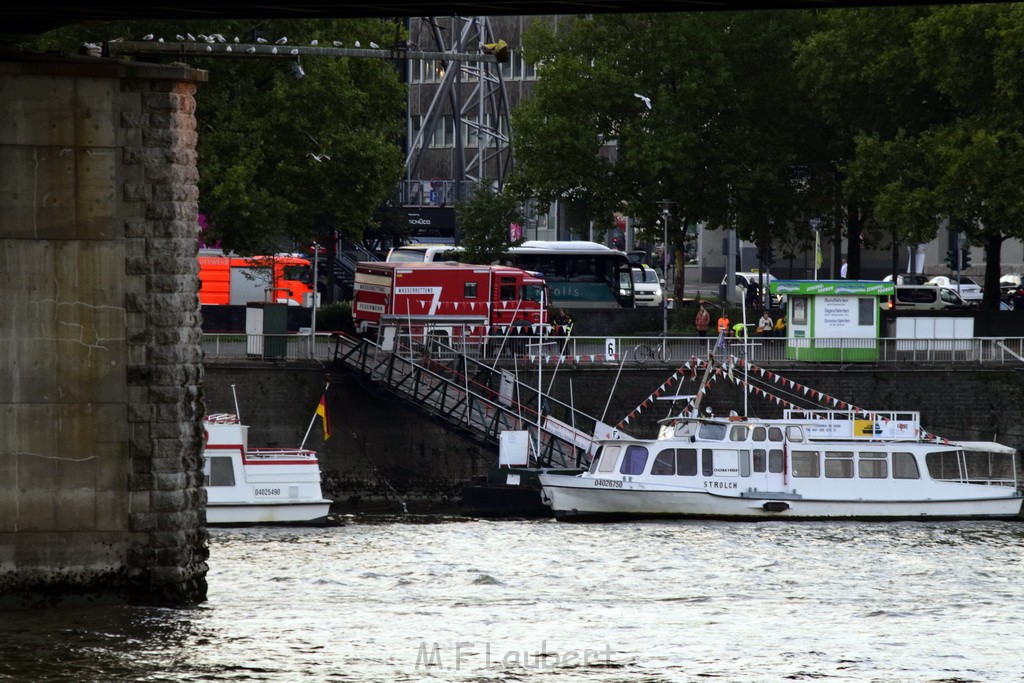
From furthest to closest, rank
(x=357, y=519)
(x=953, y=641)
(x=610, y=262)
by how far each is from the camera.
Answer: (x=610, y=262) → (x=357, y=519) → (x=953, y=641)

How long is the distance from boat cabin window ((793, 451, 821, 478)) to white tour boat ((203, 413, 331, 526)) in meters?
10.3

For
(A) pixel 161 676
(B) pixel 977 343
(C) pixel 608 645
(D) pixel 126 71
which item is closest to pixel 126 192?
(D) pixel 126 71

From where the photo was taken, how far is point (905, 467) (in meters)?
41.8

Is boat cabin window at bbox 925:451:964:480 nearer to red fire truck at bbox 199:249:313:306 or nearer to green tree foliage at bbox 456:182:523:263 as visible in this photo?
green tree foliage at bbox 456:182:523:263

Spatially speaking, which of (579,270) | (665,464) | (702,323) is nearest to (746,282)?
(579,270)

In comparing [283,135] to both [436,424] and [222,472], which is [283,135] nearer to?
[436,424]

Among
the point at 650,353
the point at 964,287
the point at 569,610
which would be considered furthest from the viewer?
the point at 964,287

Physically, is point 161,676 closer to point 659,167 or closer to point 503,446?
point 503,446

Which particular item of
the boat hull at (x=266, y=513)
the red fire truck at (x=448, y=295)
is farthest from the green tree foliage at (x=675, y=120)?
the boat hull at (x=266, y=513)

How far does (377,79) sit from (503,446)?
14290 millimetres

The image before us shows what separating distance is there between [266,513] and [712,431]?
983cm

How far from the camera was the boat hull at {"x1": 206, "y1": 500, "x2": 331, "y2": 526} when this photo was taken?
38.5m

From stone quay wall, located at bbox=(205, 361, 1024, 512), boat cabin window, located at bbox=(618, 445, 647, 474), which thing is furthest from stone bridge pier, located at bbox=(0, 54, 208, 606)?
stone quay wall, located at bbox=(205, 361, 1024, 512)

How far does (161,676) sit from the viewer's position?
2308cm
